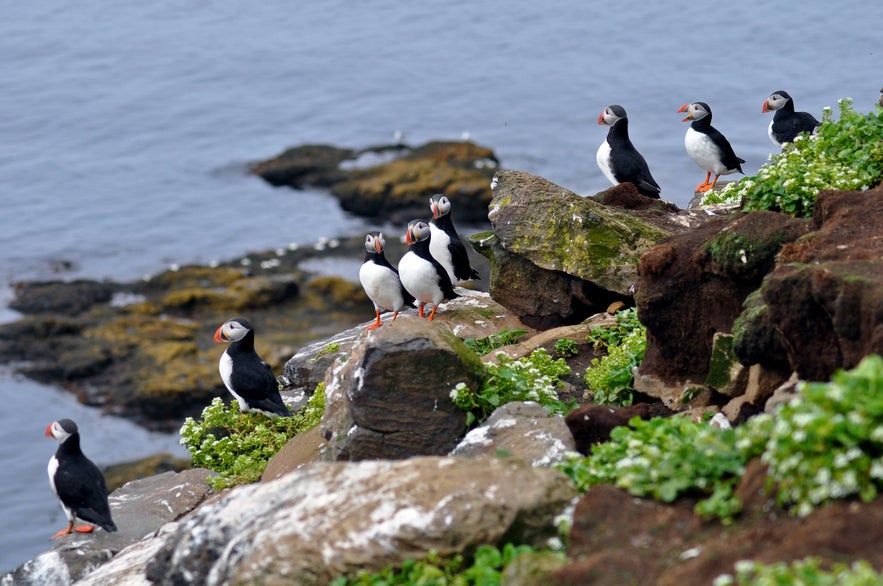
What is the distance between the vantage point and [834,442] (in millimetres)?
5004

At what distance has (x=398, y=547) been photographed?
19.1ft

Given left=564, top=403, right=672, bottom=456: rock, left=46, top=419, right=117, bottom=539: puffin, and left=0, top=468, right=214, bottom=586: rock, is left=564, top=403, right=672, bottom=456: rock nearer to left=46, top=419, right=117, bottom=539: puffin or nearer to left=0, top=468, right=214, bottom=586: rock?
left=0, top=468, right=214, bottom=586: rock

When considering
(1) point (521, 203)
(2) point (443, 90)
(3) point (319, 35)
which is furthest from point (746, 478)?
(3) point (319, 35)

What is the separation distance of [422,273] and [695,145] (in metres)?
4.85

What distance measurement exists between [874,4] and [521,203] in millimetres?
34405

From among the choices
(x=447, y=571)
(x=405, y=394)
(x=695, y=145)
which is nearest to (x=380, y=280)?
(x=405, y=394)

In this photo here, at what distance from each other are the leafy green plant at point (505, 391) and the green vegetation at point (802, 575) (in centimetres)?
356

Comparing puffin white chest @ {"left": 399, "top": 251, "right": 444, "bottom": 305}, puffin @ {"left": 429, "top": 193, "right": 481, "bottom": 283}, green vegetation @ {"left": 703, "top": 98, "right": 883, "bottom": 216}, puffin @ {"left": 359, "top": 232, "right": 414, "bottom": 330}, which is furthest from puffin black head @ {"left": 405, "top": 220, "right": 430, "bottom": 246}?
green vegetation @ {"left": 703, "top": 98, "right": 883, "bottom": 216}

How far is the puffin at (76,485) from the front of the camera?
10.0 metres

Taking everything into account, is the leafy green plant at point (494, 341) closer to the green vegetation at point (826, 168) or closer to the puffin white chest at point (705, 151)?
the green vegetation at point (826, 168)

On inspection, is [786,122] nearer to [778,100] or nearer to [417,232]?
[778,100]

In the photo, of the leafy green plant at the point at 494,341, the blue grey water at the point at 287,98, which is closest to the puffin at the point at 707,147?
the leafy green plant at the point at 494,341

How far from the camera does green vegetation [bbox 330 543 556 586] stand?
5.67 meters

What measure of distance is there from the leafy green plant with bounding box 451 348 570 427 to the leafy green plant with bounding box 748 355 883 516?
3271 mm
